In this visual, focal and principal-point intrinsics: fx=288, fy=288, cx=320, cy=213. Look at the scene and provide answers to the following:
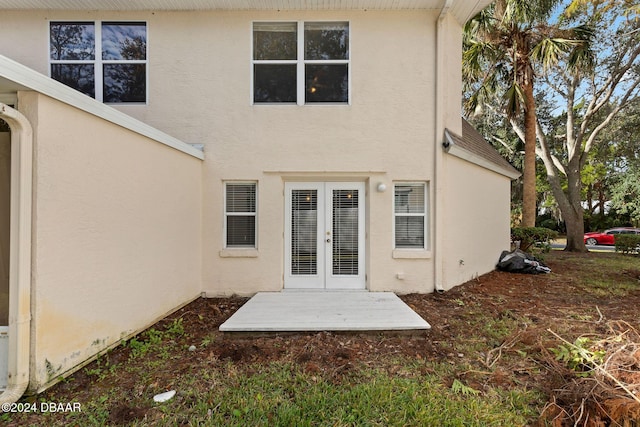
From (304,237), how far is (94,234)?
137 inches

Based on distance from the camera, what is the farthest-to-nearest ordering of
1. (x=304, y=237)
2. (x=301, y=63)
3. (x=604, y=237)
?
1. (x=604, y=237)
2. (x=304, y=237)
3. (x=301, y=63)

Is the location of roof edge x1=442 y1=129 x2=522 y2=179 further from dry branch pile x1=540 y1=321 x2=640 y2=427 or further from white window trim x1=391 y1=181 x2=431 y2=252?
dry branch pile x1=540 y1=321 x2=640 y2=427

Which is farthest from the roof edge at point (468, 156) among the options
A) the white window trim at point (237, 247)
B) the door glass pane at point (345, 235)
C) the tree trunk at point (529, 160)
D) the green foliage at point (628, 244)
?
the green foliage at point (628, 244)

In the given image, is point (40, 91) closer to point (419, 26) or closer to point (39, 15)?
point (39, 15)

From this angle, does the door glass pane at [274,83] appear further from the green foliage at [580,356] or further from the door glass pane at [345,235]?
the green foliage at [580,356]

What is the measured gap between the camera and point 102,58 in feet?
18.9

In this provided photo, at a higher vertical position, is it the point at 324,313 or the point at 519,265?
the point at 519,265

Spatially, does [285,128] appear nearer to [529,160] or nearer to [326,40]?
[326,40]

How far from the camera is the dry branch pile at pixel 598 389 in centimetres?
235

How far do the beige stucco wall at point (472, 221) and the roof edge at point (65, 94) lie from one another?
5.51 meters

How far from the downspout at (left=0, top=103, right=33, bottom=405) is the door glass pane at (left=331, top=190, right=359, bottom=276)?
4469mm

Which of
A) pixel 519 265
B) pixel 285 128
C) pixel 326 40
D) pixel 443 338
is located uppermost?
pixel 326 40

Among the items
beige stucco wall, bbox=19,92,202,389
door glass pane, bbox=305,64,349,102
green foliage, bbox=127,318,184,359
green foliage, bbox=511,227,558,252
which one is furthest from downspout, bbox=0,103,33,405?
green foliage, bbox=511,227,558,252

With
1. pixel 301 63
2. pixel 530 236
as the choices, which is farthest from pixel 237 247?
pixel 530 236
